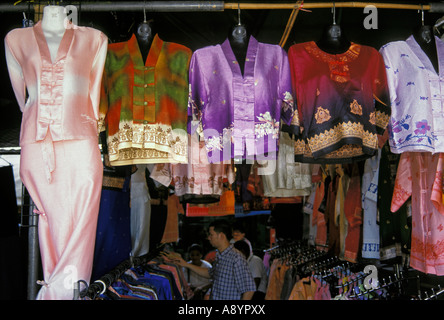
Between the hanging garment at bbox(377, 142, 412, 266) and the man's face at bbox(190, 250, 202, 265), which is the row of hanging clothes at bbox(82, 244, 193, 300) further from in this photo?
the hanging garment at bbox(377, 142, 412, 266)

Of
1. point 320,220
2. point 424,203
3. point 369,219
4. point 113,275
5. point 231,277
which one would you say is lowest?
point 231,277

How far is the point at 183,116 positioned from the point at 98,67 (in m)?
0.59

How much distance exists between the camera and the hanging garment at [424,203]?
2.92 m

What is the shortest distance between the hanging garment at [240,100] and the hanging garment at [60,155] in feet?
2.27

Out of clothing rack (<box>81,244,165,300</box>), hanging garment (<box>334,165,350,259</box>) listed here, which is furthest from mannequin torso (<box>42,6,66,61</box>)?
hanging garment (<box>334,165,350,259</box>)

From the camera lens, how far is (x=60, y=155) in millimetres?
2309

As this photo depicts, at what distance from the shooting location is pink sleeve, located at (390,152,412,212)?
315 centimetres

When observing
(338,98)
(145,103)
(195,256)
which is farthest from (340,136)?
(195,256)

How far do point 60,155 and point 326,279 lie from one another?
105 inches

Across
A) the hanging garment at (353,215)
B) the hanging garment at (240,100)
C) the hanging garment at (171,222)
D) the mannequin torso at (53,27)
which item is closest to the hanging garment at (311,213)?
the hanging garment at (353,215)

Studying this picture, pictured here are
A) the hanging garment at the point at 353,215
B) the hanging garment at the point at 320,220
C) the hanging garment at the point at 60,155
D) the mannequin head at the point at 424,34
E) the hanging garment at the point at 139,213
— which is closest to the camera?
the hanging garment at the point at 60,155

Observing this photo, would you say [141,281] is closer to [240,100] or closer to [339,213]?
[240,100]

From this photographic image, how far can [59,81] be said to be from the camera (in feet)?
7.66

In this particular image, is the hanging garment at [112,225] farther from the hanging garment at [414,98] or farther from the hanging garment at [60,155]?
the hanging garment at [414,98]
